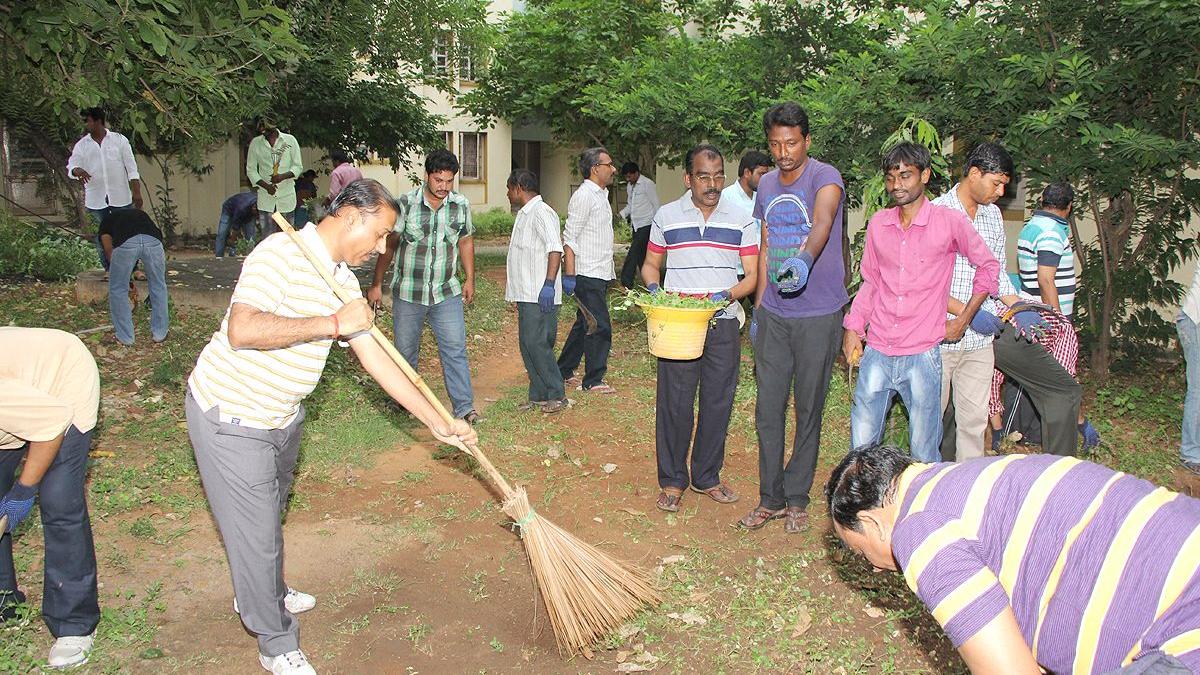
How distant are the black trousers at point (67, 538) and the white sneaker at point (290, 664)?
795mm

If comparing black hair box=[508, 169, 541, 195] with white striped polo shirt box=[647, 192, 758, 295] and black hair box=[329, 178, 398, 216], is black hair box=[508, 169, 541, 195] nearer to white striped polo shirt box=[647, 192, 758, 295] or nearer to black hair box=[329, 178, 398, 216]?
white striped polo shirt box=[647, 192, 758, 295]

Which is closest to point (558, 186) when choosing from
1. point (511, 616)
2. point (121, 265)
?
point (121, 265)

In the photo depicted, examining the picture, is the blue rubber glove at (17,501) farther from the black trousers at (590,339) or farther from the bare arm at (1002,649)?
the black trousers at (590,339)

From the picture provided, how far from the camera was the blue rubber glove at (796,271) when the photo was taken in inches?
173

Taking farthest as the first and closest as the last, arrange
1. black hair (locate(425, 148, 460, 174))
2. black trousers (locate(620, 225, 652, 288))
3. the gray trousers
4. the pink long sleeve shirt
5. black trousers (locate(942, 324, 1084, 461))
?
1. black trousers (locate(620, 225, 652, 288))
2. the gray trousers
3. black hair (locate(425, 148, 460, 174))
4. black trousers (locate(942, 324, 1084, 461))
5. the pink long sleeve shirt

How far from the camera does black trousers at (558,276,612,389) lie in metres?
7.79

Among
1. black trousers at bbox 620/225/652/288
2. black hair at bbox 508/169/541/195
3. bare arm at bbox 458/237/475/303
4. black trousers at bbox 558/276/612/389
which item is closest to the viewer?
bare arm at bbox 458/237/475/303

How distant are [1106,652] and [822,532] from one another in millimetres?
2925

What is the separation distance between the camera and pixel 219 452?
3.44 metres

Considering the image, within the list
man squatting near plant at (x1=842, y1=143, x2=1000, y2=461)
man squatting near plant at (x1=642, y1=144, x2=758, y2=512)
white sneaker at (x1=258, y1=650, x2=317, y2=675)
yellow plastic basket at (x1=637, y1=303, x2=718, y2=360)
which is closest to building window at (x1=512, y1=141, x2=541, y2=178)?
man squatting near plant at (x1=642, y1=144, x2=758, y2=512)

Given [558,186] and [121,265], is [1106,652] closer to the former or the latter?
[121,265]

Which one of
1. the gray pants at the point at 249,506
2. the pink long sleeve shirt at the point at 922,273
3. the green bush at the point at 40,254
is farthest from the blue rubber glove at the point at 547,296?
the green bush at the point at 40,254

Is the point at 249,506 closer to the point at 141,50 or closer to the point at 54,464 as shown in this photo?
the point at 54,464

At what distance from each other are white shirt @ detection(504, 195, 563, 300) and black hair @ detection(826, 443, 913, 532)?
488cm
